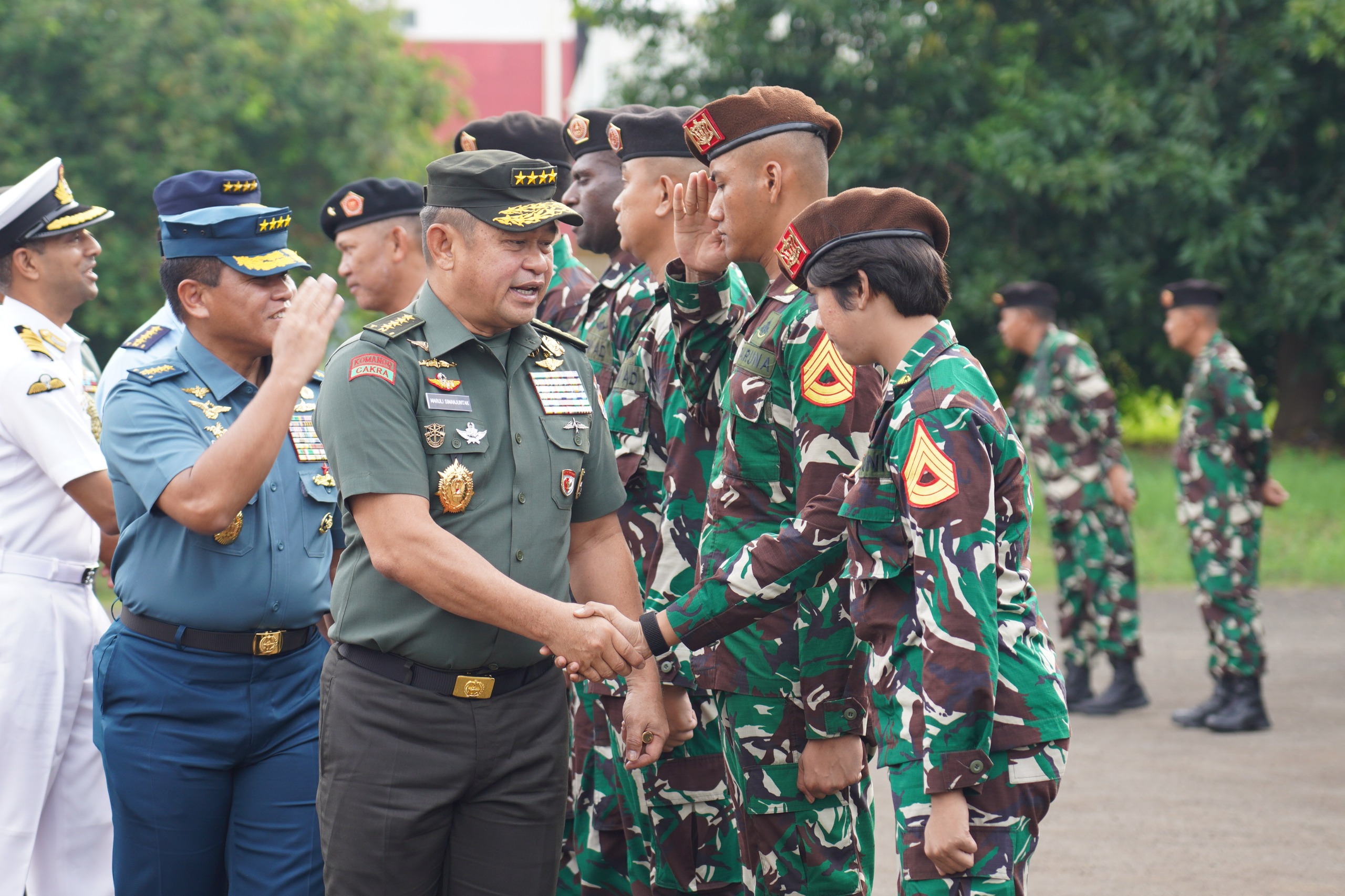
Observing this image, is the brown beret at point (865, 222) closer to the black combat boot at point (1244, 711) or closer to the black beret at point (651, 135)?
the black beret at point (651, 135)

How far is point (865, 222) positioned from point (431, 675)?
1.37 metres

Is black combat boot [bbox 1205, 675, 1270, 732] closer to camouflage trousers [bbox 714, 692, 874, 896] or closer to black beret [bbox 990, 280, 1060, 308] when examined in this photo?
black beret [bbox 990, 280, 1060, 308]

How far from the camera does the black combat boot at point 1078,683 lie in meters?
8.21

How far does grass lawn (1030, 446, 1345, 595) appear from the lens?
39.0ft

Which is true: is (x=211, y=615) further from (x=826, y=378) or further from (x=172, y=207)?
(x=826, y=378)

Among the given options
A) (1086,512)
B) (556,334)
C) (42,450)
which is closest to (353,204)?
(42,450)

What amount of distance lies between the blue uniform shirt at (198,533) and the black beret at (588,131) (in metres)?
1.91

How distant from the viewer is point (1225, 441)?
7.74m

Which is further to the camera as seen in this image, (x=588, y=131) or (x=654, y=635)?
(x=588, y=131)

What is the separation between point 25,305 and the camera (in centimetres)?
406

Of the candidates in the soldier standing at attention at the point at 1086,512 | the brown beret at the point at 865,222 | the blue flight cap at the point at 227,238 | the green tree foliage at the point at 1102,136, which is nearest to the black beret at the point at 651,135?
the blue flight cap at the point at 227,238

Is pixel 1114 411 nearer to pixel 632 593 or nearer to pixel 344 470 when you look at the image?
pixel 632 593

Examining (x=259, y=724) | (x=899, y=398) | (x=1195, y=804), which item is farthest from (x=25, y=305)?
(x=1195, y=804)

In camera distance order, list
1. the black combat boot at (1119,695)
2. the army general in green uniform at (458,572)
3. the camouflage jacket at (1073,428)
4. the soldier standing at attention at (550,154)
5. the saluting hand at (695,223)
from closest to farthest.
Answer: the army general in green uniform at (458,572)
the saluting hand at (695,223)
the soldier standing at attention at (550,154)
the black combat boot at (1119,695)
the camouflage jacket at (1073,428)
